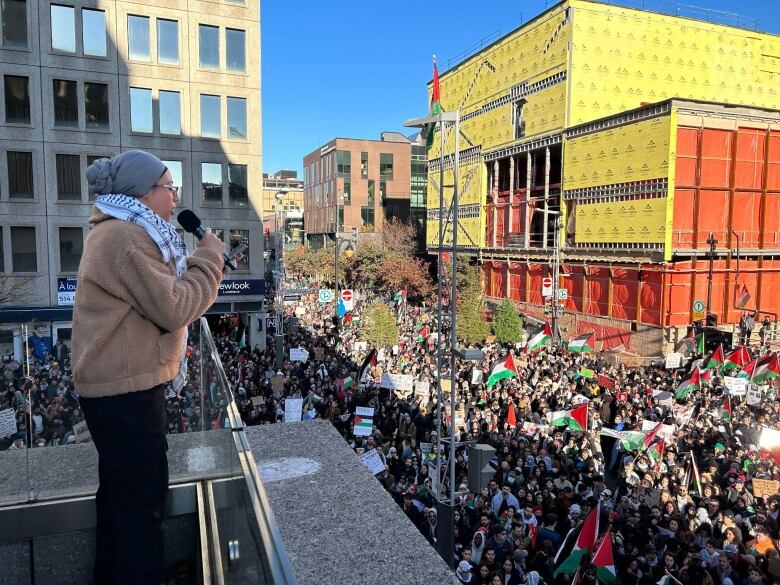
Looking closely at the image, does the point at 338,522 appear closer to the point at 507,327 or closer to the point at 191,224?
the point at 191,224

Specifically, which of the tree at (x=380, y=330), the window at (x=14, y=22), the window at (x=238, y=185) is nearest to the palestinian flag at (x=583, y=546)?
the tree at (x=380, y=330)

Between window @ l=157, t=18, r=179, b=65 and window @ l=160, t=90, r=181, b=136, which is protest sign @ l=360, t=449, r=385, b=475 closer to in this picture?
window @ l=160, t=90, r=181, b=136

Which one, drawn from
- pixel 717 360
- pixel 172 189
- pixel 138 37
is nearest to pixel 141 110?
pixel 138 37

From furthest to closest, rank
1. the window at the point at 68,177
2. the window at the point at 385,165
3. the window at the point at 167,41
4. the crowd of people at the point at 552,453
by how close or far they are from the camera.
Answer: the window at the point at 385,165, the window at the point at 167,41, the window at the point at 68,177, the crowd of people at the point at 552,453

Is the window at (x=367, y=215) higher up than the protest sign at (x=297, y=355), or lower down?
higher up

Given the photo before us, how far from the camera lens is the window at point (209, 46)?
95.2 ft

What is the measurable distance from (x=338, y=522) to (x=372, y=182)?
74.3 metres

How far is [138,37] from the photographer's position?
27812mm

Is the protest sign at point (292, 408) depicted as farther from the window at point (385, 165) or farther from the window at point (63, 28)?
the window at point (385, 165)

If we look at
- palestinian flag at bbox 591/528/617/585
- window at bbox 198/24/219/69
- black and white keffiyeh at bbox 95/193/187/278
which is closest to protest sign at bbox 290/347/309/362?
palestinian flag at bbox 591/528/617/585

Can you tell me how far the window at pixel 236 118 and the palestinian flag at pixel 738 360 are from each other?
22.5 meters

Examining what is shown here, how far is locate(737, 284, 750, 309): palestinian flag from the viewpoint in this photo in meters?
29.0

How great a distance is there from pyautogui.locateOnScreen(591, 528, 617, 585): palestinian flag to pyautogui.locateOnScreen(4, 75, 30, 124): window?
2710cm

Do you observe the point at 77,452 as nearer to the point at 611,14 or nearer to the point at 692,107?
the point at 692,107
